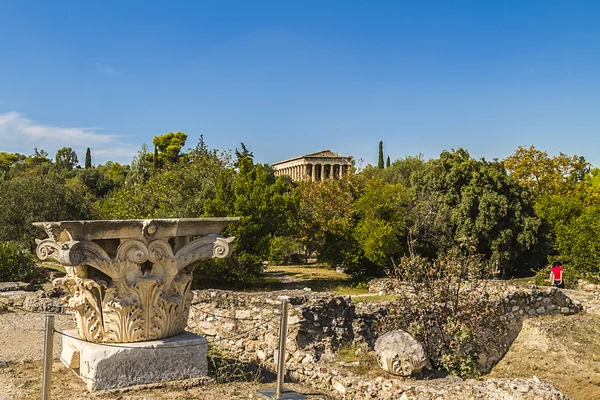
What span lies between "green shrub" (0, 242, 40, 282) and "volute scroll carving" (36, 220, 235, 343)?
8957 millimetres

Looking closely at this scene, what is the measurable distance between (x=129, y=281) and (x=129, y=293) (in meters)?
0.14

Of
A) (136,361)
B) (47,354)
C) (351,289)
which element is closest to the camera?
(47,354)

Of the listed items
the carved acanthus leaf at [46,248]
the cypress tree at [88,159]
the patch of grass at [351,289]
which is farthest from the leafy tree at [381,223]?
→ the cypress tree at [88,159]

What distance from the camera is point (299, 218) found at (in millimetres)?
23547

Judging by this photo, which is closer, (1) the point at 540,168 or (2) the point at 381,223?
(2) the point at 381,223

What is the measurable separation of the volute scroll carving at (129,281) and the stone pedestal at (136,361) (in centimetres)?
18

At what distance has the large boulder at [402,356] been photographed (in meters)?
6.72

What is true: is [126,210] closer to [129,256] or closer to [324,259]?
[324,259]

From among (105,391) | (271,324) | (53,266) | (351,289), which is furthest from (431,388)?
(53,266)

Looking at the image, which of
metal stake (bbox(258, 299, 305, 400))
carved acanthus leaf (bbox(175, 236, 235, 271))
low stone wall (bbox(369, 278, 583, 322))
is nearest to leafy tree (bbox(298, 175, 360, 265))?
low stone wall (bbox(369, 278, 583, 322))

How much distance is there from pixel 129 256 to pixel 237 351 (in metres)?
3.44

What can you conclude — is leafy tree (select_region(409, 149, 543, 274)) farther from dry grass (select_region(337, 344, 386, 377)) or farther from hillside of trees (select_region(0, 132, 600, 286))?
dry grass (select_region(337, 344, 386, 377))

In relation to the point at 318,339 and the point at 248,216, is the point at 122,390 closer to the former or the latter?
the point at 318,339

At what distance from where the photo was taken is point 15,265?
45.6ft
